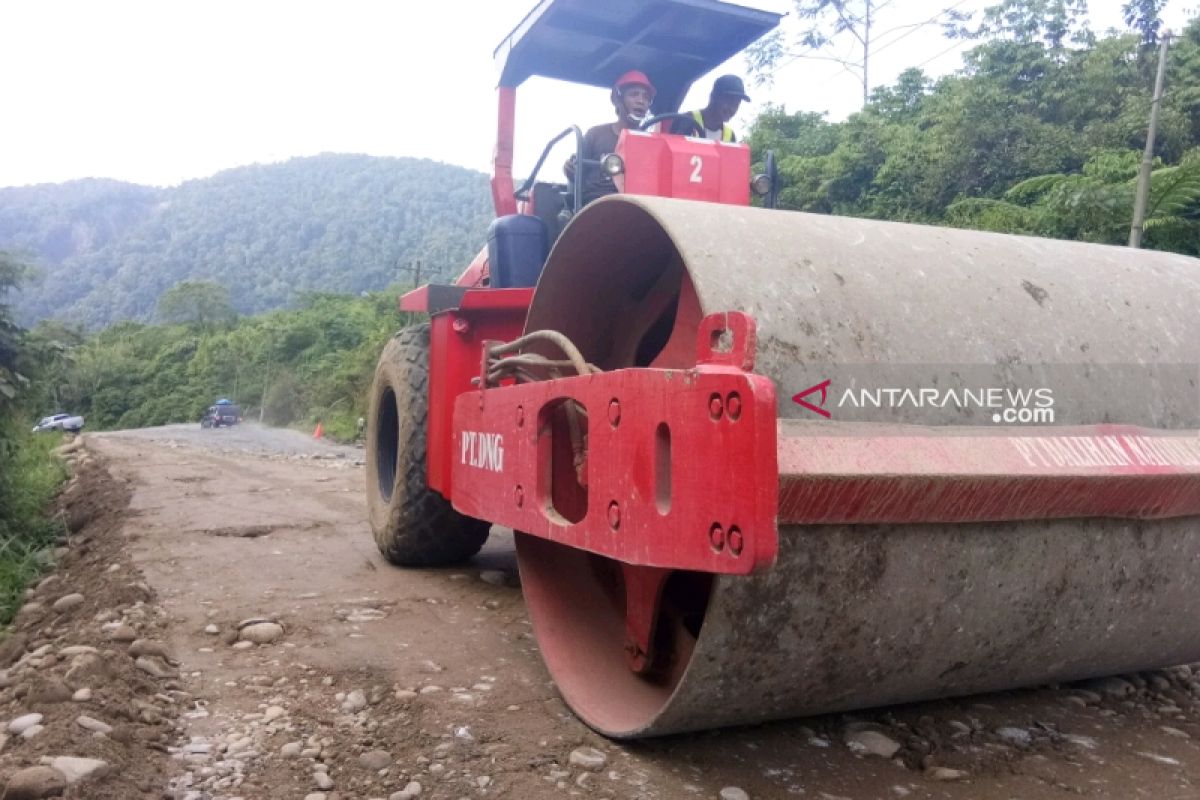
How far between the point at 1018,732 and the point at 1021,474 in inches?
31.6

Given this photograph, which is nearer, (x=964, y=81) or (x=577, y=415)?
(x=577, y=415)

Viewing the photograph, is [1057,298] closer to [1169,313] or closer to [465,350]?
[1169,313]

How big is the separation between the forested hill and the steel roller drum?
278 feet

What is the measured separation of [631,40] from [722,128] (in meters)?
0.60

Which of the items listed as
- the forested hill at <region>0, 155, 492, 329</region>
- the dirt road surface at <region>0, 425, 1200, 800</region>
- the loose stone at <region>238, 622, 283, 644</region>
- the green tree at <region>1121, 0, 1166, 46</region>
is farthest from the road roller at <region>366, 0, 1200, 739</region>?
the forested hill at <region>0, 155, 492, 329</region>

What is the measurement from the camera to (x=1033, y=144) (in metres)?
15.5

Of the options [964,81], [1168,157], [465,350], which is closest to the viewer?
[465,350]

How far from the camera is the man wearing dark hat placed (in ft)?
12.8

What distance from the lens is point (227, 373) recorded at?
148ft

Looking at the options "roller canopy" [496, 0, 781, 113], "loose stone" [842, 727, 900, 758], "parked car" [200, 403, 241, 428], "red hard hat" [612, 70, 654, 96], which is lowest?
"parked car" [200, 403, 241, 428]

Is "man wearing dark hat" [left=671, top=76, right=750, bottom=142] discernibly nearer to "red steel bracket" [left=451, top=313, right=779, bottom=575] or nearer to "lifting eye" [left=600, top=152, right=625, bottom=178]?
"lifting eye" [left=600, top=152, right=625, bottom=178]

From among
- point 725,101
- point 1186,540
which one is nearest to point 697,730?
point 1186,540

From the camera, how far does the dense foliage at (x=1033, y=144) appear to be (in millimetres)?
10672

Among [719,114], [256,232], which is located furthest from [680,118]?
[256,232]
